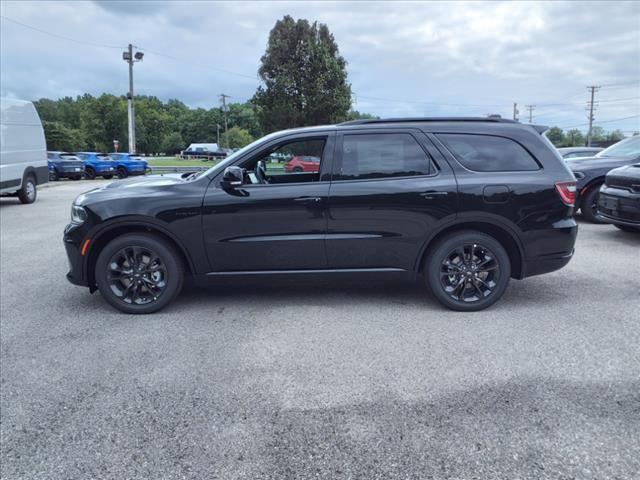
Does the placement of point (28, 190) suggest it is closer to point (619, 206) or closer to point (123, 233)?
point (123, 233)

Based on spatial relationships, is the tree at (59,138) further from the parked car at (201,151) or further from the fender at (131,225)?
the fender at (131,225)

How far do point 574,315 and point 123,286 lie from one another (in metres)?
4.17

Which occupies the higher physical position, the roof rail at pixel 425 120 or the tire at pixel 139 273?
the roof rail at pixel 425 120

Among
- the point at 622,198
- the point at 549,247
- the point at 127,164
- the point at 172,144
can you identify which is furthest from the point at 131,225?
the point at 172,144

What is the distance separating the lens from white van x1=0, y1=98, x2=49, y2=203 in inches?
495

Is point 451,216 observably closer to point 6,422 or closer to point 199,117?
point 6,422

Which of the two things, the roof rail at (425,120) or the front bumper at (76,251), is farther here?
the roof rail at (425,120)

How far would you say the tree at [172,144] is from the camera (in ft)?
369

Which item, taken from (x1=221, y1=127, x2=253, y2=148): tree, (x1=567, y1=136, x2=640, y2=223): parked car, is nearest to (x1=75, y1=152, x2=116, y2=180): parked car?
(x1=567, y1=136, x2=640, y2=223): parked car

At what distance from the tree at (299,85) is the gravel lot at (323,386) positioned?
30655 millimetres

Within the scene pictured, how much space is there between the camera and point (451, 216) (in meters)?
4.57

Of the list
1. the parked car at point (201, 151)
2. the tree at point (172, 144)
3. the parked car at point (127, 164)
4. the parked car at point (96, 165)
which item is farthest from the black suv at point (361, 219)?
the tree at point (172, 144)

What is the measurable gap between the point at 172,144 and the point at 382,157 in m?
115

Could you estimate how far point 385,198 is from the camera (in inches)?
180
